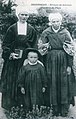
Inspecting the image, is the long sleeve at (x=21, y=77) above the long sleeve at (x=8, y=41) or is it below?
below

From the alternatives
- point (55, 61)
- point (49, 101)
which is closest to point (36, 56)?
point (55, 61)

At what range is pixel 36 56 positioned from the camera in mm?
3734

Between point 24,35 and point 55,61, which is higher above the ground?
point 24,35

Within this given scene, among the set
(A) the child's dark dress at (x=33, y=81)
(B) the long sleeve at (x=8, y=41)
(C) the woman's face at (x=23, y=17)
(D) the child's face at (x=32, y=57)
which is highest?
(C) the woman's face at (x=23, y=17)

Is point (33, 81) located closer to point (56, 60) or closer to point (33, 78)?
point (33, 78)

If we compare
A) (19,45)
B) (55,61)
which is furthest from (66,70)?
(19,45)

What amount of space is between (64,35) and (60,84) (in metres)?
0.44

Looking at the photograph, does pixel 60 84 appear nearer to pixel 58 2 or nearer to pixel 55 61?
pixel 55 61

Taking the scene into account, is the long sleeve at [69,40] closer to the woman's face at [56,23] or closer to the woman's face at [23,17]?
the woman's face at [56,23]

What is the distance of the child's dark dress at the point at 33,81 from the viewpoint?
373 cm

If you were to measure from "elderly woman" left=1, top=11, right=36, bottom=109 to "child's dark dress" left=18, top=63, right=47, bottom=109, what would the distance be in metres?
0.07

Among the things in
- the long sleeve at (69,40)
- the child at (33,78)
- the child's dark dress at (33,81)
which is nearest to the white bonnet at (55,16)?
the long sleeve at (69,40)

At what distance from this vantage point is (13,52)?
12.3 feet

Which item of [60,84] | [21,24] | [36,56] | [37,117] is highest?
[21,24]
